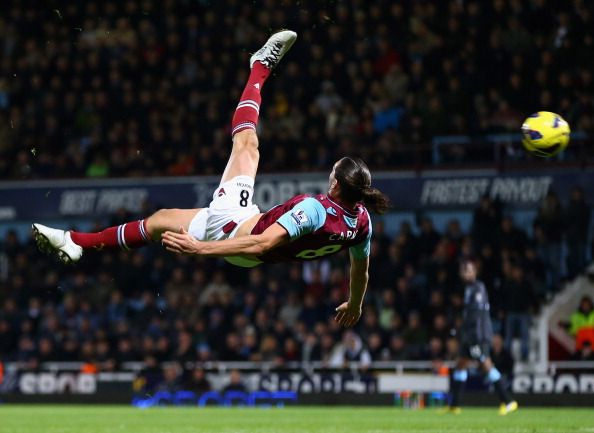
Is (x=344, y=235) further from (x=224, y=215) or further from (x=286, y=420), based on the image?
(x=286, y=420)

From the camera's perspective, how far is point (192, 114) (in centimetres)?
2148

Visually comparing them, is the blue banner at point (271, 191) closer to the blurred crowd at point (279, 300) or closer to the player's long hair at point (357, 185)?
the blurred crowd at point (279, 300)

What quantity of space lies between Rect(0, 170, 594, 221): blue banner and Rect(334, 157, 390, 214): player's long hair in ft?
33.5

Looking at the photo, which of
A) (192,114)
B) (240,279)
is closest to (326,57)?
(192,114)

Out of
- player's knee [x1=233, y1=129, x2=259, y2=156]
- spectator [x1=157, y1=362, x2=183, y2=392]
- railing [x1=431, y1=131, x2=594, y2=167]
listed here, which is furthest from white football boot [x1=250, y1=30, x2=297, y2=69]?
spectator [x1=157, y1=362, x2=183, y2=392]

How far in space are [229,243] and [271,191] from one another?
11970 millimetres

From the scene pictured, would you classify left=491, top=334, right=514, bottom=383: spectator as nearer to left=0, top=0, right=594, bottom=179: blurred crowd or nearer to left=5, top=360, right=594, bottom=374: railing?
left=5, top=360, right=594, bottom=374: railing

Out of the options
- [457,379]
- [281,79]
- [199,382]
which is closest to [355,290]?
[457,379]

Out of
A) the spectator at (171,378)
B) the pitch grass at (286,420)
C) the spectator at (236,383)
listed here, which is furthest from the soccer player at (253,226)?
the spectator at (171,378)

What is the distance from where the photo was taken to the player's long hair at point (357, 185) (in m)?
8.65

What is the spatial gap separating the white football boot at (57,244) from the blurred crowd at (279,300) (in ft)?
26.1

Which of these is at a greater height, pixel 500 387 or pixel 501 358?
pixel 501 358

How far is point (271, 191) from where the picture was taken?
2022 centimetres

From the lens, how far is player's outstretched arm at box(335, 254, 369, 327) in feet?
30.9
